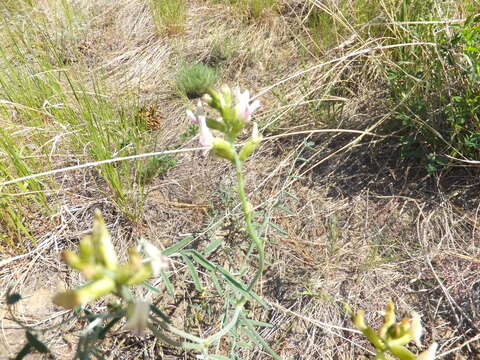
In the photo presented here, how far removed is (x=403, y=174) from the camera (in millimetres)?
1798

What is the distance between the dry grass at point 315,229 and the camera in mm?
1427

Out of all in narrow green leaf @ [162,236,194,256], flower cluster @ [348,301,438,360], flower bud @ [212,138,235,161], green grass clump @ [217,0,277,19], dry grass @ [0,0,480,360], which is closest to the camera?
flower cluster @ [348,301,438,360]

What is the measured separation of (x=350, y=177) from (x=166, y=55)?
1698 millimetres

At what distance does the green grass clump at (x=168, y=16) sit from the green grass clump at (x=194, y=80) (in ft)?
2.08

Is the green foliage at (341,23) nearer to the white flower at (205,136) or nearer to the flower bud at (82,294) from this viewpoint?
the white flower at (205,136)

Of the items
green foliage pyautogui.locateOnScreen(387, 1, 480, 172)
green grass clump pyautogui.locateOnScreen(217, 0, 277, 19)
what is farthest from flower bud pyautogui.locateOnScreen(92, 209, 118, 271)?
green grass clump pyautogui.locateOnScreen(217, 0, 277, 19)

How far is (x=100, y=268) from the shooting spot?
2.09 feet

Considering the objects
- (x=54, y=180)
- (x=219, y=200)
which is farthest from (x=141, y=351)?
(x=54, y=180)

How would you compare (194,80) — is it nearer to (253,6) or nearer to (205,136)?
(253,6)

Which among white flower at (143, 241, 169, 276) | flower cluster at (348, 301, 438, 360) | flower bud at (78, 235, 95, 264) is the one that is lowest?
flower cluster at (348, 301, 438, 360)

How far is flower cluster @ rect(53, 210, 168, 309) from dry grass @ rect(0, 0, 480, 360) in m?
0.82

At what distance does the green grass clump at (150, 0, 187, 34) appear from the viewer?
118 inches

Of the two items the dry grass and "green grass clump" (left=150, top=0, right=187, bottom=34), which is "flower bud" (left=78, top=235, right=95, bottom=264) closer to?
the dry grass

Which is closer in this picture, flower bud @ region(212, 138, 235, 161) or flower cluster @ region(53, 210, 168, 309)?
flower cluster @ region(53, 210, 168, 309)
